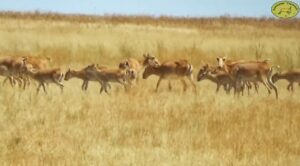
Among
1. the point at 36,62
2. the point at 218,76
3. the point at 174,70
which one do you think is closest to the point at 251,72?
the point at 218,76

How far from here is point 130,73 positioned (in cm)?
1750

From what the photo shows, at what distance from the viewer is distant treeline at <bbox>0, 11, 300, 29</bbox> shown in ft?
140

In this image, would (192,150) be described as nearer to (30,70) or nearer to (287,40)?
(30,70)

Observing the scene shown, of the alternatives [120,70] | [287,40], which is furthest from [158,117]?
[287,40]

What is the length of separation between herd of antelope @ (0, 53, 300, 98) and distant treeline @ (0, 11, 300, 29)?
22.5 m

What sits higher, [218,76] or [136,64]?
[136,64]

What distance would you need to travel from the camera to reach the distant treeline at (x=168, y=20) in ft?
140

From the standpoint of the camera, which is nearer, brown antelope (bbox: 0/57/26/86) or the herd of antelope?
the herd of antelope

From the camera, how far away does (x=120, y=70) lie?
1730 cm

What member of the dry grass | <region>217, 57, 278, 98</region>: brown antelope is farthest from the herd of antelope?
the dry grass

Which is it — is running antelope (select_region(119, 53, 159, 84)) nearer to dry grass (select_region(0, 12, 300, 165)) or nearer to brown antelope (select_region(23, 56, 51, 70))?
dry grass (select_region(0, 12, 300, 165))

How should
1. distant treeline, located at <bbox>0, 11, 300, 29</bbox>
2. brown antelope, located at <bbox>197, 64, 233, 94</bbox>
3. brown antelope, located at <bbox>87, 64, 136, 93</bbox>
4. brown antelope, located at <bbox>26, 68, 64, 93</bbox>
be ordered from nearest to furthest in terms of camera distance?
1. brown antelope, located at <bbox>26, 68, 64, 93</bbox>
2. brown antelope, located at <bbox>87, 64, 136, 93</bbox>
3. brown antelope, located at <bbox>197, 64, 233, 94</bbox>
4. distant treeline, located at <bbox>0, 11, 300, 29</bbox>

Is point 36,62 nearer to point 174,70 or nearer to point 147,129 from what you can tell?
point 174,70

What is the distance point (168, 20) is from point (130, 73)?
30462 mm
